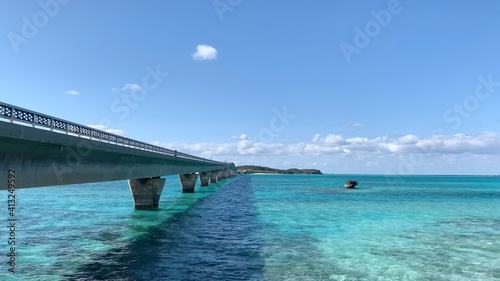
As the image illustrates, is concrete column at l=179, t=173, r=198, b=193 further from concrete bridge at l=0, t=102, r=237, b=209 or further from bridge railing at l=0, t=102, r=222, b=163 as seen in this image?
bridge railing at l=0, t=102, r=222, b=163

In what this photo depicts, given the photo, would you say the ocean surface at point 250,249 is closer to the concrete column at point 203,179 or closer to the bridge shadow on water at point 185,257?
the bridge shadow on water at point 185,257

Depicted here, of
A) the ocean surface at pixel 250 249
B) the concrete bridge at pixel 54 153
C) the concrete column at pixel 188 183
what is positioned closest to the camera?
the concrete bridge at pixel 54 153

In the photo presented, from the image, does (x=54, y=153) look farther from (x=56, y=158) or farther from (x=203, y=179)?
(x=203, y=179)

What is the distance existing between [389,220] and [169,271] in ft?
91.7

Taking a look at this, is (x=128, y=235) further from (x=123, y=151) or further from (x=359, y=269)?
(x=359, y=269)

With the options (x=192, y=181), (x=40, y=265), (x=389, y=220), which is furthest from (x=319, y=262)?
(x=192, y=181)

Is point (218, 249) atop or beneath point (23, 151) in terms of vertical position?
beneath

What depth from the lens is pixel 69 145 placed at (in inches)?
733

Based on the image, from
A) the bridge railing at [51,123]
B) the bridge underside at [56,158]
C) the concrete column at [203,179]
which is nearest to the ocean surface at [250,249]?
the bridge underside at [56,158]

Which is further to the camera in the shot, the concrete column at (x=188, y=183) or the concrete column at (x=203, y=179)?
the concrete column at (x=203, y=179)

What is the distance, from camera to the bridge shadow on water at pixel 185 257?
641 inches

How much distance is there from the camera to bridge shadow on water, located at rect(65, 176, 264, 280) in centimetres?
1628

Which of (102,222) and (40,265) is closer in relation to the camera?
(40,265)

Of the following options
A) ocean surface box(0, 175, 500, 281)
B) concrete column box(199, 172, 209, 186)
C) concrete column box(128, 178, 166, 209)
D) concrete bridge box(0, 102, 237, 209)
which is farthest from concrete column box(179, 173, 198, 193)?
concrete bridge box(0, 102, 237, 209)
